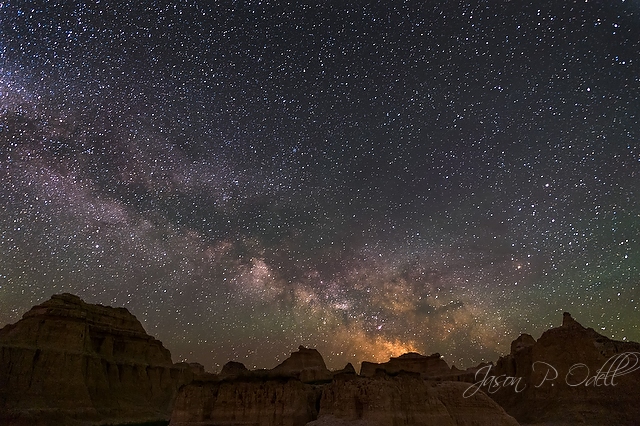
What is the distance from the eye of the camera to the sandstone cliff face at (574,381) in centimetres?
5562

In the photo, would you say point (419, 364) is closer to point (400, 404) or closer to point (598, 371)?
point (598, 371)

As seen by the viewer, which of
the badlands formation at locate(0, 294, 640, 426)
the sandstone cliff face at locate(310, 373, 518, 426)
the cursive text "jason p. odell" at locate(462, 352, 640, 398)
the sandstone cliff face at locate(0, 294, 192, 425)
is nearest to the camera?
the sandstone cliff face at locate(310, 373, 518, 426)

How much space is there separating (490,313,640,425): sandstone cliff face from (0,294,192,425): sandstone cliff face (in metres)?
62.4

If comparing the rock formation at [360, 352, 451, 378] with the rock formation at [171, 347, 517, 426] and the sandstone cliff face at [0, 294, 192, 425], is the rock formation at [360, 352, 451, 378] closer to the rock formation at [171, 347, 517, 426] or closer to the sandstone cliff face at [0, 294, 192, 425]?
the sandstone cliff face at [0, 294, 192, 425]

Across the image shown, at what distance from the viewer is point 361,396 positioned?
3694 cm

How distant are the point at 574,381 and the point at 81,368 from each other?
74818mm

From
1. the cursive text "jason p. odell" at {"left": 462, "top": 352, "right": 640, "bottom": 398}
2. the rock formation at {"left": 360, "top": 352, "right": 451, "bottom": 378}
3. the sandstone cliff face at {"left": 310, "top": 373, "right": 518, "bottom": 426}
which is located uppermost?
the rock formation at {"left": 360, "top": 352, "right": 451, "bottom": 378}

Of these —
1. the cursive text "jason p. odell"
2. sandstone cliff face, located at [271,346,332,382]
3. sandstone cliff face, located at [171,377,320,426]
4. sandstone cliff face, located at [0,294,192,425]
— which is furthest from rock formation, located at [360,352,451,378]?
sandstone cliff face, located at [171,377,320,426]

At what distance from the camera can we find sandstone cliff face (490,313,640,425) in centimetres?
Result: 5562

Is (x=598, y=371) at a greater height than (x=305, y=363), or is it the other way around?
(x=305, y=363)

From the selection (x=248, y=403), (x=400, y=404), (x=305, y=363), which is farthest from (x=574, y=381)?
(x=305, y=363)

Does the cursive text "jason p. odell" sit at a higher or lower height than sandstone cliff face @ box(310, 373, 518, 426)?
higher

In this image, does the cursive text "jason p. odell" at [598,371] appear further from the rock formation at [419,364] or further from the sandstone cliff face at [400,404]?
the rock formation at [419,364]

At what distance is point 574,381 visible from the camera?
200ft
